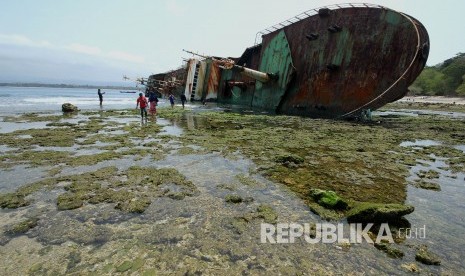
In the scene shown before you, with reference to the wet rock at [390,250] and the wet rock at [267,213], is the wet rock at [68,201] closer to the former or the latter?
the wet rock at [267,213]

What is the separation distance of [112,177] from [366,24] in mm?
17518

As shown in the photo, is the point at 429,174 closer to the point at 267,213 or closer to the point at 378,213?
the point at 378,213

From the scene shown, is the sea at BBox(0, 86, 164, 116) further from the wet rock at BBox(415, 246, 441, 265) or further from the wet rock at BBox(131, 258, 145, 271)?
the wet rock at BBox(415, 246, 441, 265)

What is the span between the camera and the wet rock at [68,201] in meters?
5.27

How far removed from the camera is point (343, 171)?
7684 millimetres

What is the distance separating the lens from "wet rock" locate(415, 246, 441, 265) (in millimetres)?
3793

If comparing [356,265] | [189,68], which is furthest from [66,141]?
[189,68]

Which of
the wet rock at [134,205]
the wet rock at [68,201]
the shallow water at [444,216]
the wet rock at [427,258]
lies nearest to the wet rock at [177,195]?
the wet rock at [134,205]

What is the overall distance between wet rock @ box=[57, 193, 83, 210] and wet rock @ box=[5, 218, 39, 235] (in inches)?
21.9

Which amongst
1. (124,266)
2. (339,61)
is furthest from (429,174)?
(339,61)

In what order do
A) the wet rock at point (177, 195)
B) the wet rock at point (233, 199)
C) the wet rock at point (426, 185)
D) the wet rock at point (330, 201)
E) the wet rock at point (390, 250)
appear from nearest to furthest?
the wet rock at point (390, 250)
the wet rock at point (330, 201)
the wet rock at point (233, 199)
the wet rock at point (177, 195)
the wet rock at point (426, 185)

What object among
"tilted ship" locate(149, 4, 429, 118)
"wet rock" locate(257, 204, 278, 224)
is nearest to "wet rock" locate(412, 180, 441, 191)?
"wet rock" locate(257, 204, 278, 224)

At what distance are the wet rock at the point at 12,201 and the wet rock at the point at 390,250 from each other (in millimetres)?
6231

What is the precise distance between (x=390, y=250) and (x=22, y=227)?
5.67 metres
